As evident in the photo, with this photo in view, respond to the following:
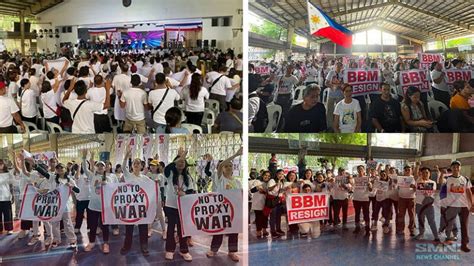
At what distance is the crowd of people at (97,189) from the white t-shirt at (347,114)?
A: 2.44ft

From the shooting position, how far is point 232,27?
106 inches

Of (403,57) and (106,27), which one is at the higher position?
(106,27)

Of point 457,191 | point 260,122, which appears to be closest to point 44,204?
point 260,122

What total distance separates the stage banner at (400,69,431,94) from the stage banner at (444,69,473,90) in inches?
5.0

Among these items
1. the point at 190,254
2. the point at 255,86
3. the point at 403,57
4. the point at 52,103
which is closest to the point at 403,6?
the point at 403,57

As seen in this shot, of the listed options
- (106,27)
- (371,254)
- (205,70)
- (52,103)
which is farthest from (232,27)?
(371,254)

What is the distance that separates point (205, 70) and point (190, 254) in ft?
4.28

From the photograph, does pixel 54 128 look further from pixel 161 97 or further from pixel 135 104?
pixel 161 97

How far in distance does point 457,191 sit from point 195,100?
6.22 ft

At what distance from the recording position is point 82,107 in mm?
2783

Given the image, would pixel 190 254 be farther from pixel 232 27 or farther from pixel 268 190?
pixel 232 27

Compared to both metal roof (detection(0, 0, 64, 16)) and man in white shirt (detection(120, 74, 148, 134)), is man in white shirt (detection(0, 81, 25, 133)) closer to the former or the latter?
metal roof (detection(0, 0, 64, 16))

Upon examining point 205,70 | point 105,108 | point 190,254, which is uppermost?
point 205,70

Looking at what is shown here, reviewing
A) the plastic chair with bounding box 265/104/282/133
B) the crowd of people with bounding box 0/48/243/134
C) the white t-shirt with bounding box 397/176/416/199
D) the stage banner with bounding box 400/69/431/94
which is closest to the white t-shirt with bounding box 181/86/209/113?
the crowd of people with bounding box 0/48/243/134
